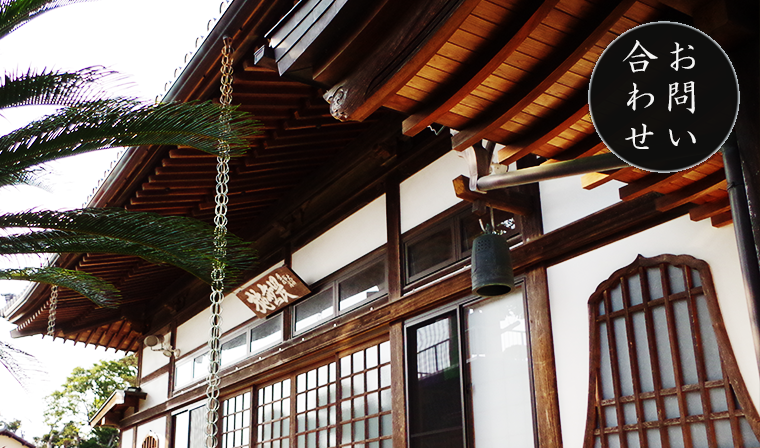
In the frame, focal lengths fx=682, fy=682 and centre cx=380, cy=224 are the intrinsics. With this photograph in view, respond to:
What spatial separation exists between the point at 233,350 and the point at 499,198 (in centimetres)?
615

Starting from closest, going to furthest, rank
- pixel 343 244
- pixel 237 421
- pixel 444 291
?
pixel 444 291 < pixel 343 244 < pixel 237 421

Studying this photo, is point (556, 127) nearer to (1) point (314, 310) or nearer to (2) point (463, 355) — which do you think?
(2) point (463, 355)

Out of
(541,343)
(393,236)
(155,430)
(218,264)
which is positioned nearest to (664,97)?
(541,343)

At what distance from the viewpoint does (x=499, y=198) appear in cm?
513

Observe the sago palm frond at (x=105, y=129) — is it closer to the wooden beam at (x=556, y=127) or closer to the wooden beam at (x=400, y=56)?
the wooden beam at (x=400, y=56)

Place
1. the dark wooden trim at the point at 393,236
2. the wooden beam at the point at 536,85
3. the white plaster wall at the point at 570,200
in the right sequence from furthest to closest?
the dark wooden trim at the point at 393,236 → the white plaster wall at the point at 570,200 → the wooden beam at the point at 536,85

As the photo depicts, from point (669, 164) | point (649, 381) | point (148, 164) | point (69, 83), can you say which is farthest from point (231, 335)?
point (669, 164)

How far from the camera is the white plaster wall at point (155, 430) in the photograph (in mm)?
11784

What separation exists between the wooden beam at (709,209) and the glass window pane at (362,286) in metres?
3.60

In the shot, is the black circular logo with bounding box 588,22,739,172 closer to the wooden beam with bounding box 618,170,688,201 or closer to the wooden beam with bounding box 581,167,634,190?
the wooden beam with bounding box 581,167,634,190

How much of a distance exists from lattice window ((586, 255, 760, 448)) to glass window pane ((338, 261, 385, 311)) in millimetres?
2865

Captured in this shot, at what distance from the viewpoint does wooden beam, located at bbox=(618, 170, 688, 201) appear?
3.64 m

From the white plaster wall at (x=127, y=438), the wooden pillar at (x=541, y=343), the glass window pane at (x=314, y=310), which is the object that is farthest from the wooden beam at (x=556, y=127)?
the white plaster wall at (x=127, y=438)

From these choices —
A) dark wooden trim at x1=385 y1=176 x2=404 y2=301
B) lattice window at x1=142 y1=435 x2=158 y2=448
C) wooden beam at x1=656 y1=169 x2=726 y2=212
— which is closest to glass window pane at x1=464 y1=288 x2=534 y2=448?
dark wooden trim at x1=385 y1=176 x2=404 y2=301
